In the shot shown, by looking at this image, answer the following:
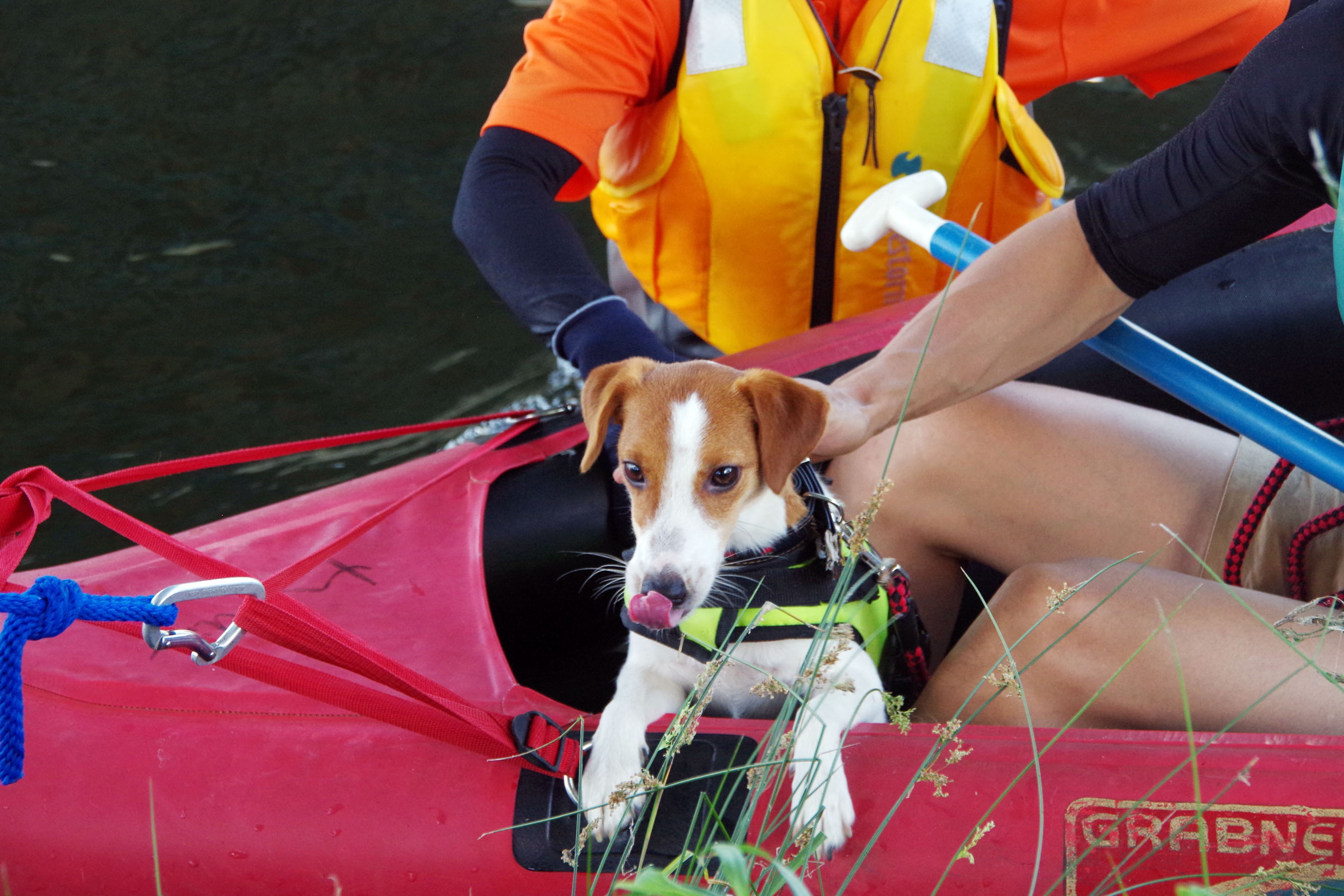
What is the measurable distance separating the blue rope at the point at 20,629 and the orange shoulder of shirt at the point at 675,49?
116 cm

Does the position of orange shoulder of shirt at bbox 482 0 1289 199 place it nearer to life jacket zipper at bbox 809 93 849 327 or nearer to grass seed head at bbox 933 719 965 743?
life jacket zipper at bbox 809 93 849 327

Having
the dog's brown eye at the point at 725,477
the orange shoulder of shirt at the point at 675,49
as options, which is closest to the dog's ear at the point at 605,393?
the dog's brown eye at the point at 725,477

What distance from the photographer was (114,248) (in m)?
3.65

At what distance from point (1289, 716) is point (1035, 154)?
1140 millimetres

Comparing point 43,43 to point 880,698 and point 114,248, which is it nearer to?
point 114,248

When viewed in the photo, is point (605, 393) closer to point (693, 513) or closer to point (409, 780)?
point (693, 513)

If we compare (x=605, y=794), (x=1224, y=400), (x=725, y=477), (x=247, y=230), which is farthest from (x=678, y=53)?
(x=247, y=230)

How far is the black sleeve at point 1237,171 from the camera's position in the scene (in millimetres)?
1117

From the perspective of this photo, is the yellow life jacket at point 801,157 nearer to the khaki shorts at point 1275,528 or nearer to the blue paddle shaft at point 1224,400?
the blue paddle shaft at point 1224,400

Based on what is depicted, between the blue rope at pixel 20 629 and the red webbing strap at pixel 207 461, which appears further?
the red webbing strap at pixel 207 461

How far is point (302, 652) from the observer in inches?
42.2

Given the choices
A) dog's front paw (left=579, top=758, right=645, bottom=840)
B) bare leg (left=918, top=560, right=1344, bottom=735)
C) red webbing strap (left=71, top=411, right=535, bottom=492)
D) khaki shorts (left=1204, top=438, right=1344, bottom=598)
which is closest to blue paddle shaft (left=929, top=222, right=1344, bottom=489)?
khaki shorts (left=1204, top=438, right=1344, bottom=598)

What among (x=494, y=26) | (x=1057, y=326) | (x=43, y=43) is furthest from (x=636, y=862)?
(x=43, y=43)

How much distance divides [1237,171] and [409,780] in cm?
109
